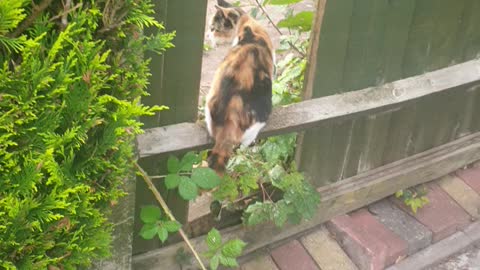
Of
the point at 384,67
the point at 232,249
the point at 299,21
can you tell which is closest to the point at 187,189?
the point at 232,249

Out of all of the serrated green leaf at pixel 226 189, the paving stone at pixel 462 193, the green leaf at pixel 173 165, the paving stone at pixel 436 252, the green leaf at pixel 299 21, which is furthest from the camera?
the paving stone at pixel 462 193

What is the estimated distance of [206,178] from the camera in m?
2.67

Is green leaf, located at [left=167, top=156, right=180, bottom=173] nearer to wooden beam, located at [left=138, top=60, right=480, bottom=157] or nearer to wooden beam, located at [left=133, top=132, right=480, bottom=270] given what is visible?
wooden beam, located at [left=138, top=60, right=480, bottom=157]

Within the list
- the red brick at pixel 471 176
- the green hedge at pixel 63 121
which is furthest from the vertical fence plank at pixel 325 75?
the green hedge at pixel 63 121

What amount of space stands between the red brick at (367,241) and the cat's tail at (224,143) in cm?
112

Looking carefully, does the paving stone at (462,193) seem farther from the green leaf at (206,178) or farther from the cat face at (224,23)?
the green leaf at (206,178)

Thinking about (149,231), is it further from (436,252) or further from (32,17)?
(436,252)

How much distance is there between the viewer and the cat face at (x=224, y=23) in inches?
126

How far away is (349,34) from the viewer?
10.3 ft

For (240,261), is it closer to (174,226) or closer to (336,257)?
(336,257)

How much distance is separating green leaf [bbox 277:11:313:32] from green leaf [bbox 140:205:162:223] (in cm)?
121

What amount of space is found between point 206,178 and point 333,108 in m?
0.86

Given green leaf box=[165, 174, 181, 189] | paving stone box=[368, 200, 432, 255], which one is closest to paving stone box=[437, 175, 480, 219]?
paving stone box=[368, 200, 432, 255]

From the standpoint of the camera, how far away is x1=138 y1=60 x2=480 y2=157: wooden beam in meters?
2.74
